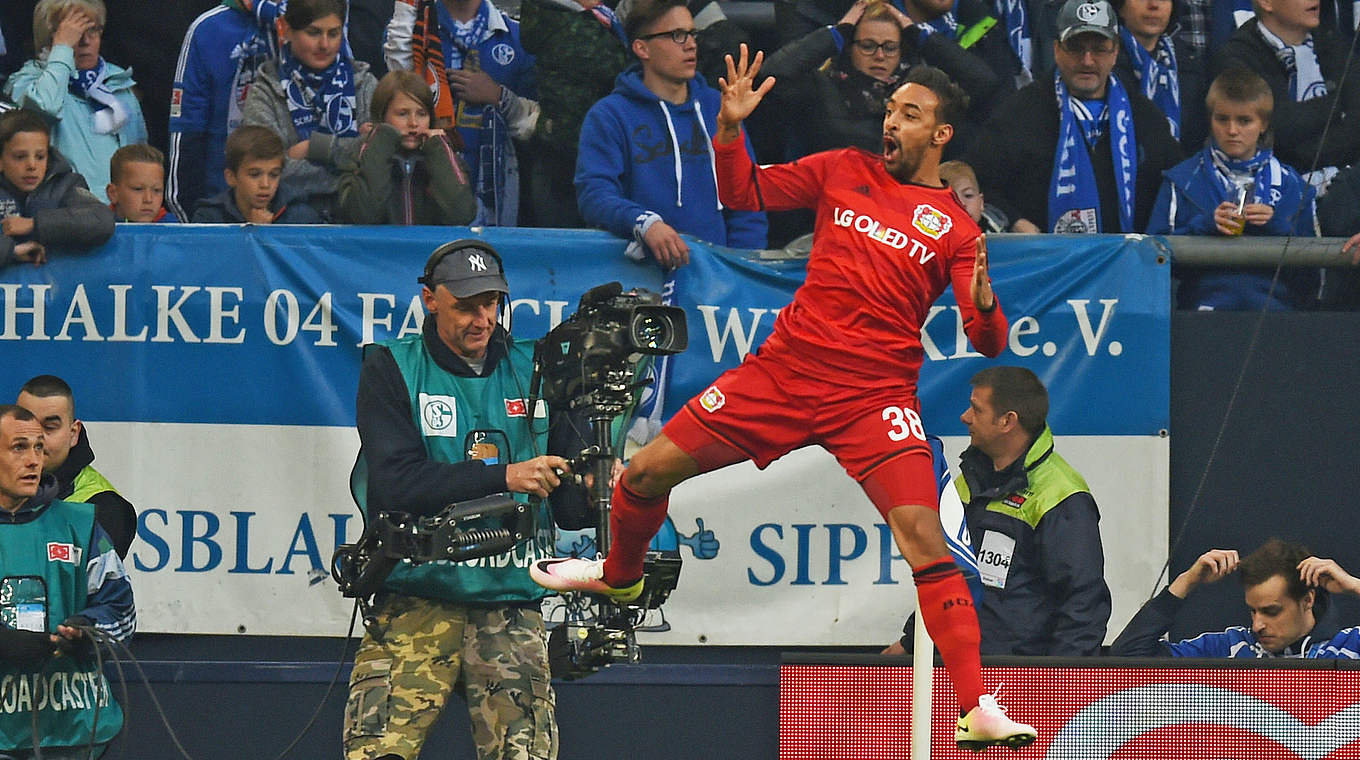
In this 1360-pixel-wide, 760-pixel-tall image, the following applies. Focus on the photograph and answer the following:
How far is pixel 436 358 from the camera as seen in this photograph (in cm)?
622

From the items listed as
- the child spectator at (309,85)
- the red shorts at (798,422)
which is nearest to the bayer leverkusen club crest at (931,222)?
the red shorts at (798,422)

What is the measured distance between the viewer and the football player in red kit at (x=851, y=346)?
5.80 metres

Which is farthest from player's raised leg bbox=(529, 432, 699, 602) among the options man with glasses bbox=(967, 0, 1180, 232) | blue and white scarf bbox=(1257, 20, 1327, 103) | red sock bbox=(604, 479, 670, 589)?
blue and white scarf bbox=(1257, 20, 1327, 103)

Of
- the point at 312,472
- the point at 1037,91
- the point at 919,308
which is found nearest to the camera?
the point at 919,308

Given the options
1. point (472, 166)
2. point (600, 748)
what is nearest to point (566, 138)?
point (472, 166)

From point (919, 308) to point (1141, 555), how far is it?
2593 mm

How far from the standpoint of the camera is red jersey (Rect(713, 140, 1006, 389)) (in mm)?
5867

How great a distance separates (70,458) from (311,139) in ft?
6.11

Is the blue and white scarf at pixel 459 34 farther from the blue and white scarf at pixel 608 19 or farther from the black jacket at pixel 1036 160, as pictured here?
the black jacket at pixel 1036 160

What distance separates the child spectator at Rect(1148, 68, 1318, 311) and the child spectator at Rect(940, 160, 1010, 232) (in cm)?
69

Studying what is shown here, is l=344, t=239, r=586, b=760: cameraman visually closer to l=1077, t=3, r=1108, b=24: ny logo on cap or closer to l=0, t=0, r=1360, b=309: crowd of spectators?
l=0, t=0, r=1360, b=309: crowd of spectators

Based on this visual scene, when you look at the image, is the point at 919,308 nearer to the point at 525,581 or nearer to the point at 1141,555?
the point at 525,581

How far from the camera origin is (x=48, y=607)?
6578 millimetres

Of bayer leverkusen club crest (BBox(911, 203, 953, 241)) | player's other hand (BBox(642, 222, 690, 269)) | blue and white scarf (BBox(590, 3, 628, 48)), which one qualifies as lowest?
bayer leverkusen club crest (BBox(911, 203, 953, 241))
